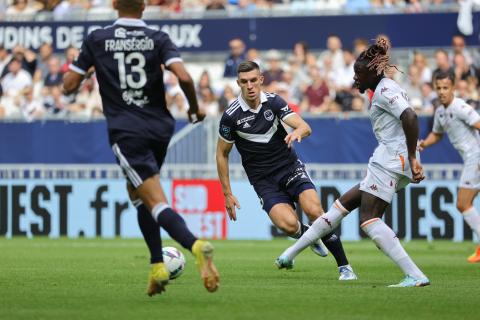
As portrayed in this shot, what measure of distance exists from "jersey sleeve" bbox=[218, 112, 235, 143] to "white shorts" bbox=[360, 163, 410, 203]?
7.15 ft

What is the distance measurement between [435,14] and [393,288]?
43.8ft

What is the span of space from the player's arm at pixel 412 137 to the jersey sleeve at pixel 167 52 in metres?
2.41

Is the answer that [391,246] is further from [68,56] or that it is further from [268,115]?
[68,56]

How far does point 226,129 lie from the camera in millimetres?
12602

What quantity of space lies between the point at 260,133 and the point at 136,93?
11.6ft

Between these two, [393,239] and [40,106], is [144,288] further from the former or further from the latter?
[40,106]

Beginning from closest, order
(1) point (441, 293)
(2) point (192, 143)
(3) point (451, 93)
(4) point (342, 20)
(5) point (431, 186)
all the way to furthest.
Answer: (1) point (441, 293), (3) point (451, 93), (5) point (431, 186), (2) point (192, 143), (4) point (342, 20)

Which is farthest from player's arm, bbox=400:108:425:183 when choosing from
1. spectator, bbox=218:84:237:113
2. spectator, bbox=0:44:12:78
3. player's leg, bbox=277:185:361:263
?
spectator, bbox=0:44:12:78

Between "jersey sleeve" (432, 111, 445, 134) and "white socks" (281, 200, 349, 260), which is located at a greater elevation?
"jersey sleeve" (432, 111, 445, 134)

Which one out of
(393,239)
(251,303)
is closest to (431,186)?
(393,239)

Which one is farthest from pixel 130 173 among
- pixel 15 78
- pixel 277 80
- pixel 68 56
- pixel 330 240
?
pixel 15 78

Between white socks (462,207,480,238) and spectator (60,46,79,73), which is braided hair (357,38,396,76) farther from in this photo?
spectator (60,46,79,73)

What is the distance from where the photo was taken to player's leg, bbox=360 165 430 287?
10523 mm

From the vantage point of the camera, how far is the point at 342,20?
23.5 meters
